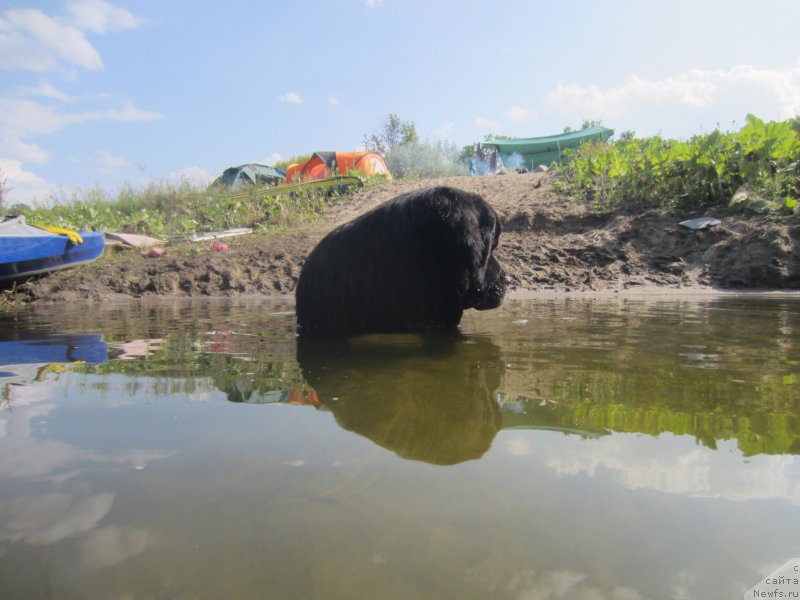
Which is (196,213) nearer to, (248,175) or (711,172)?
(248,175)

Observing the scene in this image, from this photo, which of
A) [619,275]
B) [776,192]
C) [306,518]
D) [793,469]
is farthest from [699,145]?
[306,518]

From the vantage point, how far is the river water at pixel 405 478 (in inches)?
33.5

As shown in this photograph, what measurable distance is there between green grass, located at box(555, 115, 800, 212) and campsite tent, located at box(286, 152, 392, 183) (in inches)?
349

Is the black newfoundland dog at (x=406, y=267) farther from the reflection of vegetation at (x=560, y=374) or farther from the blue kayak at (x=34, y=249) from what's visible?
the blue kayak at (x=34, y=249)

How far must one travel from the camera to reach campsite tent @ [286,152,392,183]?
17.7 meters

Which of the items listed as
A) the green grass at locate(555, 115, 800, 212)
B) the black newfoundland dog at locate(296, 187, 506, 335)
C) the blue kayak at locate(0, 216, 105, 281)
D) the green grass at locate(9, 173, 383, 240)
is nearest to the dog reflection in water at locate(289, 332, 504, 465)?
the black newfoundland dog at locate(296, 187, 506, 335)

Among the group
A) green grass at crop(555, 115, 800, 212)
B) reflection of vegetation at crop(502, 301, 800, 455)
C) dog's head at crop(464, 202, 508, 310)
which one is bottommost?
reflection of vegetation at crop(502, 301, 800, 455)

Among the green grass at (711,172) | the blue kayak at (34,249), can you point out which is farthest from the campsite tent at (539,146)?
the blue kayak at (34,249)

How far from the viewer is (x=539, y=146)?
24.0 metres

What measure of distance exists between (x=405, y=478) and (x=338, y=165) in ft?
58.8

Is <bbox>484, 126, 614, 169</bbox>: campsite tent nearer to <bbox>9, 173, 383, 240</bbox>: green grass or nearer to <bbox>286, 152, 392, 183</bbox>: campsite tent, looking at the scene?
<bbox>286, 152, 392, 183</bbox>: campsite tent

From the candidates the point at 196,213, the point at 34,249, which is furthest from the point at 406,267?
the point at 196,213

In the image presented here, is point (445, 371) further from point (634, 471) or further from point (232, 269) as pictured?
point (232, 269)

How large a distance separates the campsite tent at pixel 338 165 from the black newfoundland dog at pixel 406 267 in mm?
14022
